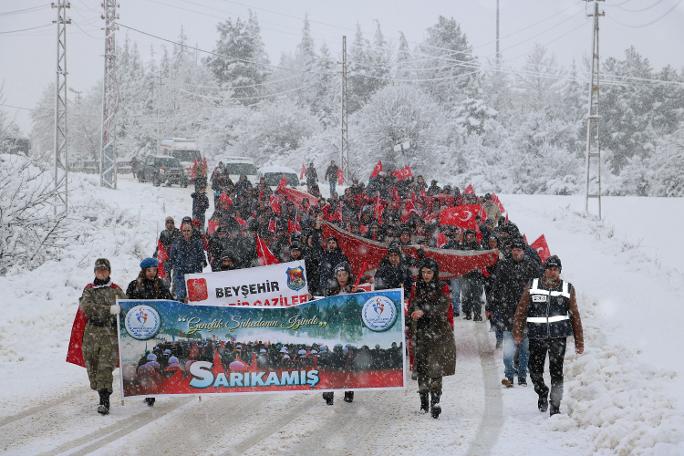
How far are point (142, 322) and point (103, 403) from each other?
1020mm

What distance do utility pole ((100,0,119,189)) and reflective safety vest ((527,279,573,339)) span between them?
76.9 ft

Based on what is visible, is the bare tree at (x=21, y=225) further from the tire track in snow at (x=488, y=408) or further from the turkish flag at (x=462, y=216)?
the tire track in snow at (x=488, y=408)

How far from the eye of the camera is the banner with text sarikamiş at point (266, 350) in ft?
27.4

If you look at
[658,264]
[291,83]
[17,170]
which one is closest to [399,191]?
[658,264]

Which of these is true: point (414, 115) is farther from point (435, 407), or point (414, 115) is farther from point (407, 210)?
point (435, 407)

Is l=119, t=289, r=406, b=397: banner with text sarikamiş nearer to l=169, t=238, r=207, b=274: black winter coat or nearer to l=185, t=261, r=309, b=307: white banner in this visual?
l=185, t=261, r=309, b=307: white banner

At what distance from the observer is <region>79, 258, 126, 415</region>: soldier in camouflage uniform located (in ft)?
27.6

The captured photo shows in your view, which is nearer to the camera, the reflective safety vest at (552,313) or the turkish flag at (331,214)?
the reflective safety vest at (552,313)

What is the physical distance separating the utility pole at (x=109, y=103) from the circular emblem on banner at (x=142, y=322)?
21.4 meters

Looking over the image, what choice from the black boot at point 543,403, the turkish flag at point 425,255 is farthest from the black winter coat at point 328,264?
the black boot at point 543,403

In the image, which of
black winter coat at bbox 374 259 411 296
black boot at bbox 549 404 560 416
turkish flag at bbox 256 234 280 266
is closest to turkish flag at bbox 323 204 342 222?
turkish flag at bbox 256 234 280 266

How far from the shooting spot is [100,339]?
8.45m

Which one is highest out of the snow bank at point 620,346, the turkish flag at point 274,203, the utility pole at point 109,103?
the utility pole at point 109,103

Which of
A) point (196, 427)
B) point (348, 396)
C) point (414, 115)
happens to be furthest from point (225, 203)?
point (414, 115)
